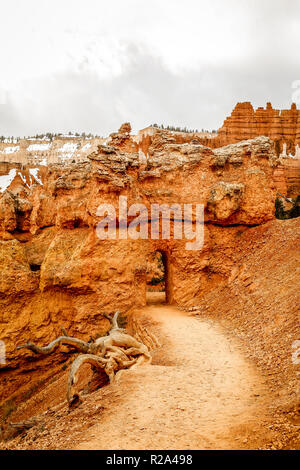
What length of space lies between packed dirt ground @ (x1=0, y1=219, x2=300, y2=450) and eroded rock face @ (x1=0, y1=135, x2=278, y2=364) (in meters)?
1.04

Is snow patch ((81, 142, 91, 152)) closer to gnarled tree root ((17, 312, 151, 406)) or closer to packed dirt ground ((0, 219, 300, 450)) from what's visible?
packed dirt ground ((0, 219, 300, 450))

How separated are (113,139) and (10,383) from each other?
980 centimetres

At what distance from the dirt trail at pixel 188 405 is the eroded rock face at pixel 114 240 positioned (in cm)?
424

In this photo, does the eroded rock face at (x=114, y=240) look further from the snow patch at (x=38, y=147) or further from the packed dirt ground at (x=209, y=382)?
the snow patch at (x=38, y=147)

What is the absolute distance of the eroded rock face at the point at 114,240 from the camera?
11.8 metres

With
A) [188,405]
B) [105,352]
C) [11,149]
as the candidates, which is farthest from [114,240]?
[11,149]

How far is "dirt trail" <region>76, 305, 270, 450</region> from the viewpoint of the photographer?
4.29 m

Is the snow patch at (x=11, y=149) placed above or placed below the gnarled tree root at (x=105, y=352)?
above

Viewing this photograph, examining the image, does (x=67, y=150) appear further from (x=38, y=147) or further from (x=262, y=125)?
(x=262, y=125)

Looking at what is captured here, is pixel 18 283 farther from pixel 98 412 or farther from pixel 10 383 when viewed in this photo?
pixel 98 412

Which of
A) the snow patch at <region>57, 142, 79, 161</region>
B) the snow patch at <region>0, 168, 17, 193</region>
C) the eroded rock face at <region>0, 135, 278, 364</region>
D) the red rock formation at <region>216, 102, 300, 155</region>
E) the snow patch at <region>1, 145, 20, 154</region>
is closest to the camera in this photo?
the eroded rock face at <region>0, 135, 278, 364</region>

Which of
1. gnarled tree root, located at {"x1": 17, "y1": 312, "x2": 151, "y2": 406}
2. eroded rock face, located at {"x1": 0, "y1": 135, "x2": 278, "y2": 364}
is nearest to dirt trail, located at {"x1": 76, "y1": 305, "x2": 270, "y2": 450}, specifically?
gnarled tree root, located at {"x1": 17, "y1": 312, "x2": 151, "y2": 406}

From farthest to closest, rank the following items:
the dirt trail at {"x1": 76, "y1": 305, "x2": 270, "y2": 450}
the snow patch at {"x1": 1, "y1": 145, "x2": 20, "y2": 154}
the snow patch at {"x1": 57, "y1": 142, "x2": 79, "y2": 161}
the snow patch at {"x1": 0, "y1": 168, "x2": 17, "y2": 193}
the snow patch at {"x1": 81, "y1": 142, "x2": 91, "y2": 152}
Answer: the snow patch at {"x1": 1, "y1": 145, "x2": 20, "y2": 154} < the snow patch at {"x1": 81, "y1": 142, "x2": 91, "y2": 152} < the snow patch at {"x1": 57, "y1": 142, "x2": 79, "y2": 161} < the snow patch at {"x1": 0, "y1": 168, "x2": 17, "y2": 193} < the dirt trail at {"x1": 76, "y1": 305, "x2": 270, "y2": 450}

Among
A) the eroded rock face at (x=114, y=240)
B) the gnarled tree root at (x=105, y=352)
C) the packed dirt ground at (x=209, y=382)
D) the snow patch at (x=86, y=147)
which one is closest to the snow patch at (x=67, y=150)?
the snow patch at (x=86, y=147)
